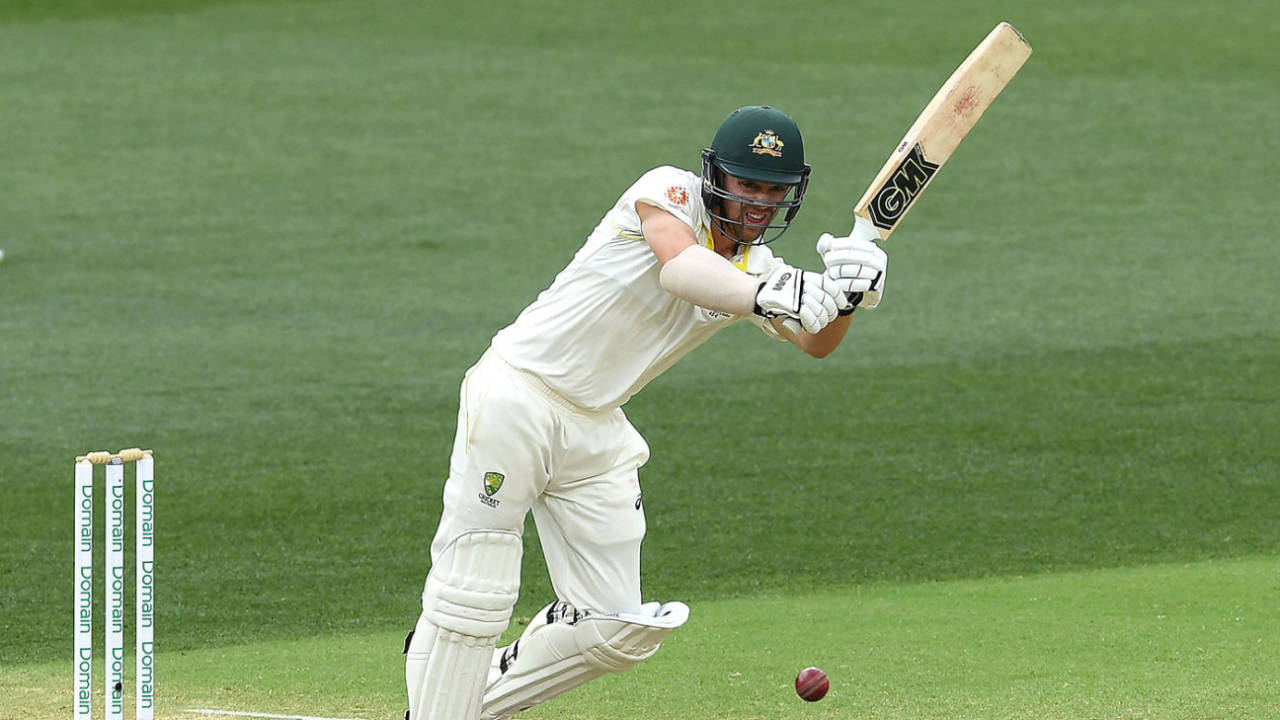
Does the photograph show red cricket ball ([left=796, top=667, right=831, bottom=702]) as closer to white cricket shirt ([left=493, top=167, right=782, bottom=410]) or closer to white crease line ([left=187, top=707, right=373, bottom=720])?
white cricket shirt ([left=493, top=167, right=782, bottom=410])

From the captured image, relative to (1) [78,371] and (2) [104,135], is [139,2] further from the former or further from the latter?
(1) [78,371]

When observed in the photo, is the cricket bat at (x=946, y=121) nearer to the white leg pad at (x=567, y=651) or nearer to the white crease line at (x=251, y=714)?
the white leg pad at (x=567, y=651)

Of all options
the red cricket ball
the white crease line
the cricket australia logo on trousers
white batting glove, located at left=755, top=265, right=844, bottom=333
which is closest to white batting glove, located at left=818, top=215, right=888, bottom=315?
white batting glove, located at left=755, top=265, right=844, bottom=333

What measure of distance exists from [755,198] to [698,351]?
23.9 feet

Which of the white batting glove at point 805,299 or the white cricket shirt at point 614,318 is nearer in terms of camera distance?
the white batting glove at point 805,299

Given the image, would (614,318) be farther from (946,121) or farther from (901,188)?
(946,121)

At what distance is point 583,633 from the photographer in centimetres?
480

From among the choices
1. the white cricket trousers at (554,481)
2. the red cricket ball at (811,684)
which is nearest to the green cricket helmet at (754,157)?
the white cricket trousers at (554,481)

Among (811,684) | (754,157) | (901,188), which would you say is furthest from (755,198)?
(811,684)

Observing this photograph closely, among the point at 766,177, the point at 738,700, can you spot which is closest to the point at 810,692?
the point at 738,700

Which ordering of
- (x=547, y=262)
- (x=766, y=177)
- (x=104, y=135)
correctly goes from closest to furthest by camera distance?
(x=766, y=177)
(x=547, y=262)
(x=104, y=135)

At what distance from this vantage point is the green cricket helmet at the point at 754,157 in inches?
175

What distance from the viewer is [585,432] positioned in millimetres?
4727

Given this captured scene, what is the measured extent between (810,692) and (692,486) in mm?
3688
